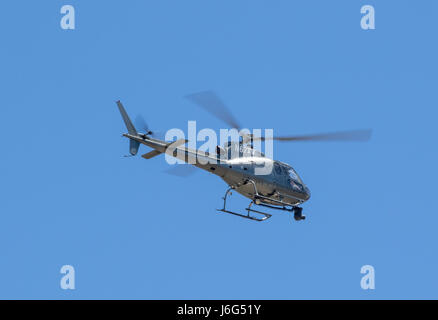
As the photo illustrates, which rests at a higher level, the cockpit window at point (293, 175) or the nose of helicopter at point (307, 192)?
the cockpit window at point (293, 175)

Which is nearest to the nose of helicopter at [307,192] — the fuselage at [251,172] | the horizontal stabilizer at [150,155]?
the fuselage at [251,172]

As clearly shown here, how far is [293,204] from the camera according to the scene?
95.2ft

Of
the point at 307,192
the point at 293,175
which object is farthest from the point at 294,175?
the point at 307,192

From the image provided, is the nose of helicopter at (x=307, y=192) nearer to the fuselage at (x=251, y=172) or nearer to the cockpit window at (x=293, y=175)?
the fuselage at (x=251, y=172)

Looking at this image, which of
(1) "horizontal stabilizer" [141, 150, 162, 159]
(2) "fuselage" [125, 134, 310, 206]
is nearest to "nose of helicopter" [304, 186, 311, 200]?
(2) "fuselage" [125, 134, 310, 206]

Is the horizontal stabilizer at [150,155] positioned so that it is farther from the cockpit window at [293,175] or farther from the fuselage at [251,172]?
the cockpit window at [293,175]

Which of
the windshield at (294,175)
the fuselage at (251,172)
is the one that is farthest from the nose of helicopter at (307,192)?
the windshield at (294,175)

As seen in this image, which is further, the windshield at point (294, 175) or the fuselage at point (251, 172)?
the windshield at point (294, 175)

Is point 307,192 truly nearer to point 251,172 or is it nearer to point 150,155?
point 251,172

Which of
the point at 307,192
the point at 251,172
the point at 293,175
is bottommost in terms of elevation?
the point at 307,192
